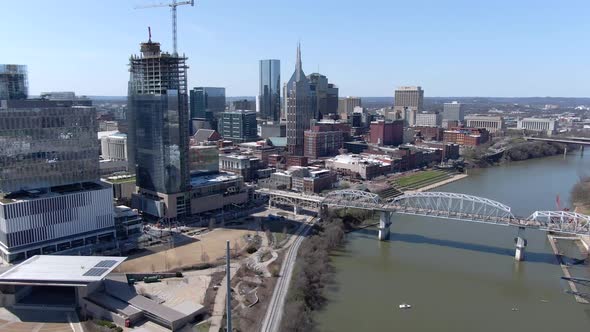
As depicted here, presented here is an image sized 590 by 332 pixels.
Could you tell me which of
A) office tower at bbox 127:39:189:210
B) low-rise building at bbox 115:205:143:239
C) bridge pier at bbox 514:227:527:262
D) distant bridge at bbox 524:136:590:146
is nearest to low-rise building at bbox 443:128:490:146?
distant bridge at bbox 524:136:590:146

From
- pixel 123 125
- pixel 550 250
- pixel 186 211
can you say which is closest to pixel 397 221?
pixel 550 250

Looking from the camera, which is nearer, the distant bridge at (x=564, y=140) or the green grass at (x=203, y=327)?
the green grass at (x=203, y=327)

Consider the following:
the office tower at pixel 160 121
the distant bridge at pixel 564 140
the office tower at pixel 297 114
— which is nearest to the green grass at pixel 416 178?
the office tower at pixel 297 114

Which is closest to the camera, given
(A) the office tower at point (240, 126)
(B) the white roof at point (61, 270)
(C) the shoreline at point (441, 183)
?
(B) the white roof at point (61, 270)

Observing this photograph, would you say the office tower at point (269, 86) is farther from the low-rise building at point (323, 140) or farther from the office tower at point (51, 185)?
the office tower at point (51, 185)

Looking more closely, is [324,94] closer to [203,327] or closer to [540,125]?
[540,125]

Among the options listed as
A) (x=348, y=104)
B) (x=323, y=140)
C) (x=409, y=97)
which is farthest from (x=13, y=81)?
(x=409, y=97)
